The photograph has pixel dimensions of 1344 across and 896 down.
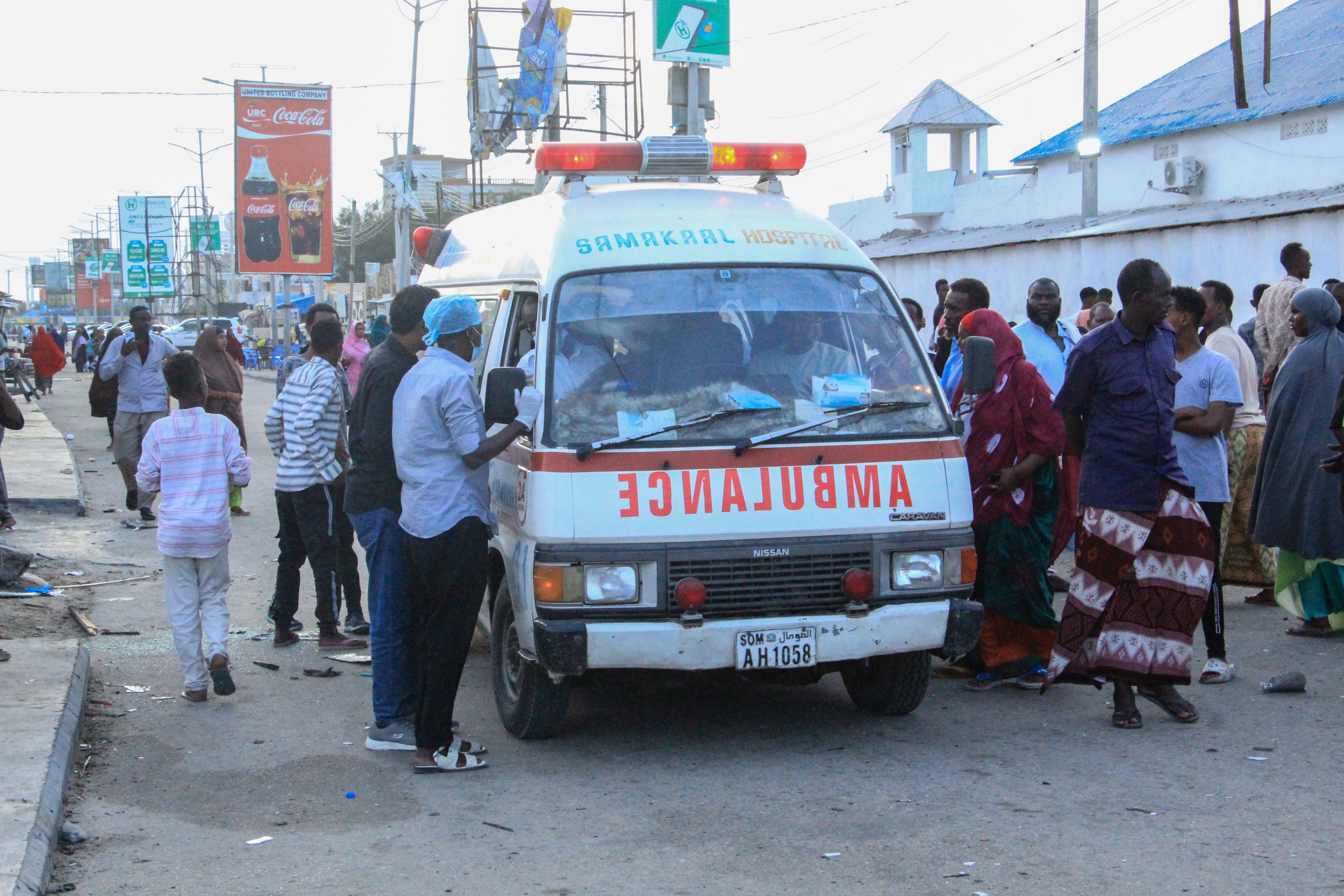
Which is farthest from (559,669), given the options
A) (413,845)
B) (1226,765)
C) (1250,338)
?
(1250,338)

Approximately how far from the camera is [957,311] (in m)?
7.30

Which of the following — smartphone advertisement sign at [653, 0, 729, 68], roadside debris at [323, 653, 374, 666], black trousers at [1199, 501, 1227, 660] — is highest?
smartphone advertisement sign at [653, 0, 729, 68]

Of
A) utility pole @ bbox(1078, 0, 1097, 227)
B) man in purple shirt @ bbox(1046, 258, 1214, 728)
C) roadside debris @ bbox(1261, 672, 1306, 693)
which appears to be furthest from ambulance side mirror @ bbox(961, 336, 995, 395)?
utility pole @ bbox(1078, 0, 1097, 227)

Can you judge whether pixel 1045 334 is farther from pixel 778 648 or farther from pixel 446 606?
pixel 446 606

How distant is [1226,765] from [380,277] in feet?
222

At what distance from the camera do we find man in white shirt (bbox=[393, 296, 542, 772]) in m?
5.14

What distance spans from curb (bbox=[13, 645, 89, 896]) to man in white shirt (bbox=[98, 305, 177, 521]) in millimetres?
6483

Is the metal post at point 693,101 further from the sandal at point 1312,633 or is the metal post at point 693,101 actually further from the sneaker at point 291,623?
the sandal at point 1312,633

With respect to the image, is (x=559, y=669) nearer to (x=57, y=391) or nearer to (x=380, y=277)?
(x=57, y=391)

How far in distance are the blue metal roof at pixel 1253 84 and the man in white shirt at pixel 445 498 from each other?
21284 mm

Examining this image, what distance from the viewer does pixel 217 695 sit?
660 centimetres

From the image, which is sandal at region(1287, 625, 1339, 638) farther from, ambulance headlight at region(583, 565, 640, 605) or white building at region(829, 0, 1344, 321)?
white building at region(829, 0, 1344, 321)

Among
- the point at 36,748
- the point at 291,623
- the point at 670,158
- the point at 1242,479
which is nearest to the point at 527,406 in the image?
the point at 670,158

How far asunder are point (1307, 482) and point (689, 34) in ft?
30.0
